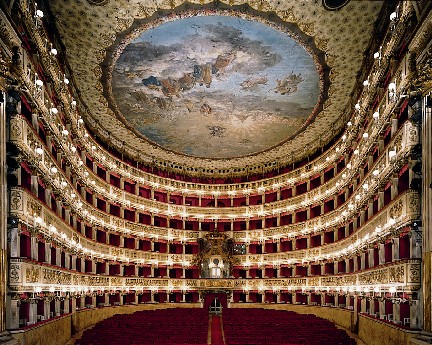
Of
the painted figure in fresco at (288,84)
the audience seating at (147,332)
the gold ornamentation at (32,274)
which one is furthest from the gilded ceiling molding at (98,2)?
the audience seating at (147,332)

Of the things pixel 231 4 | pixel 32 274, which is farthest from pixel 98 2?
pixel 32 274

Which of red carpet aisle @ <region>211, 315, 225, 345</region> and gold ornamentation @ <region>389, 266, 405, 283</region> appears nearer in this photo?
gold ornamentation @ <region>389, 266, 405, 283</region>

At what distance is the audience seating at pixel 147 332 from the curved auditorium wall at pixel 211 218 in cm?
234

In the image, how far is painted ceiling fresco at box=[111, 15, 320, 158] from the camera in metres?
23.2

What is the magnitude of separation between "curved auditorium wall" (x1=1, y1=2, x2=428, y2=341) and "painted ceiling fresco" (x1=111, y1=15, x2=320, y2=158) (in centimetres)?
331

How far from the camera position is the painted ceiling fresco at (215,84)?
2323 centimetres

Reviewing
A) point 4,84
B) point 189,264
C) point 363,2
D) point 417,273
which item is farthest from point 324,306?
point 4,84

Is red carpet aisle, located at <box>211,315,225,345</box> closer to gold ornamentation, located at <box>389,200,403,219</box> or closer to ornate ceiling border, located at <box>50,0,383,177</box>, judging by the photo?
gold ornamentation, located at <box>389,200,403,219</box>

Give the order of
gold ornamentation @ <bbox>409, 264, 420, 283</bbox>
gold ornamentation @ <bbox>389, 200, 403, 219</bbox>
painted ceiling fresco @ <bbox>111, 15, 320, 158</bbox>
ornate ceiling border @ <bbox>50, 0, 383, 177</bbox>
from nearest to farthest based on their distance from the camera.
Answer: gold ornamentation @ <bbox>409, 264, 420, 283</bbox> < gold ornamentation @ <bbox>389, 200, 403, 219</bbox> < ornate ceiling border @ <bbox>50, 0, 383, 177</bbox> < painted ceiling fresco @ <bbox>111, 15, 320, 158</bbox>

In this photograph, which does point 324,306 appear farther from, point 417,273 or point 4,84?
point 4,84

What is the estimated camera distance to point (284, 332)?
21.8 m

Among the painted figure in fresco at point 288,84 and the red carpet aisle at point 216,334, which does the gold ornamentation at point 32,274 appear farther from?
the painted figure in fresco at point 288,84

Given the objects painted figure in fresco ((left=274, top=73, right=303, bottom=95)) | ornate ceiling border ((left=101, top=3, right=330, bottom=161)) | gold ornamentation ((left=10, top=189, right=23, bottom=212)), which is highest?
ornate ceiling border ((left=101, top=3, right=330, bottom=161))

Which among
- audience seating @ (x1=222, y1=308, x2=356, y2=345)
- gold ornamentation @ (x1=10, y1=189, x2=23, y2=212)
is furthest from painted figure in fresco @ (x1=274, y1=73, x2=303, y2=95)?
gold ornamentation @ (x1=10, y1=189, x2=23, y2=212)
